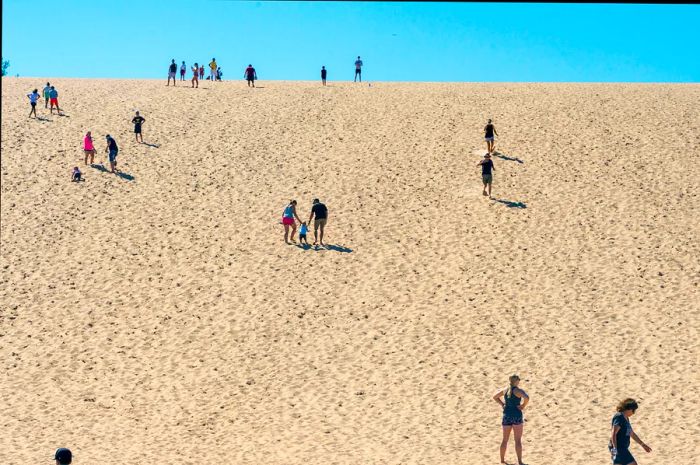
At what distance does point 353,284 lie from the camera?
80.9ft

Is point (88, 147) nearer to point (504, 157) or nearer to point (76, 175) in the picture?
point (76, 175)

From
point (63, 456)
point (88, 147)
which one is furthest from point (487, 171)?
point (63, 456)

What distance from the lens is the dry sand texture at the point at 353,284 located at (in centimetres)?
1694

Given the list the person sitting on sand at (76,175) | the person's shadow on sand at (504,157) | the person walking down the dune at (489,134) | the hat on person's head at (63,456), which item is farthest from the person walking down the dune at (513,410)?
the person sitting on sand at (76,175)

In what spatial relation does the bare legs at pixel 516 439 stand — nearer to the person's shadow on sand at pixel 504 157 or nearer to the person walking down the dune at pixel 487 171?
the person walking down the dune at pixel 487 171

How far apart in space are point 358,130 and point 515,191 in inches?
413

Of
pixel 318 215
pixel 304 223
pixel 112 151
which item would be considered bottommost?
pixel 304 223

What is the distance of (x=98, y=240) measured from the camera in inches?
1113

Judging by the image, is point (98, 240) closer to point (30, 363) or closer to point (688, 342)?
point (30, 363)

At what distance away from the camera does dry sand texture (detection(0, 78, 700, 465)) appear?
55.6 feet

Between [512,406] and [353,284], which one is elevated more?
[353,284]

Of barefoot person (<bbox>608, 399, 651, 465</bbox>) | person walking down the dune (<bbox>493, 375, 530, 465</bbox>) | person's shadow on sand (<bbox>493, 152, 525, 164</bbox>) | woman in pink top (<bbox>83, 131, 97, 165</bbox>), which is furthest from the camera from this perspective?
person's shadow on sand (<bbox>493, 152, 525, 164</bbox>)

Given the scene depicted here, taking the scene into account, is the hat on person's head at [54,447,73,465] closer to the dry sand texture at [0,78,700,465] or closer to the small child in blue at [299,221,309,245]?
the dry sand texture at [0,78,700,465]

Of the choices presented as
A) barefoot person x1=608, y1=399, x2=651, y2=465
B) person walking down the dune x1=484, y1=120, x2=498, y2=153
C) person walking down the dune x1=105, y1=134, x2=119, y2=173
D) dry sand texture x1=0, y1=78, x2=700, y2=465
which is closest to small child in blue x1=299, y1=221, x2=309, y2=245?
dry sand texture x1=0, y1=78, x2=700, y2=465
